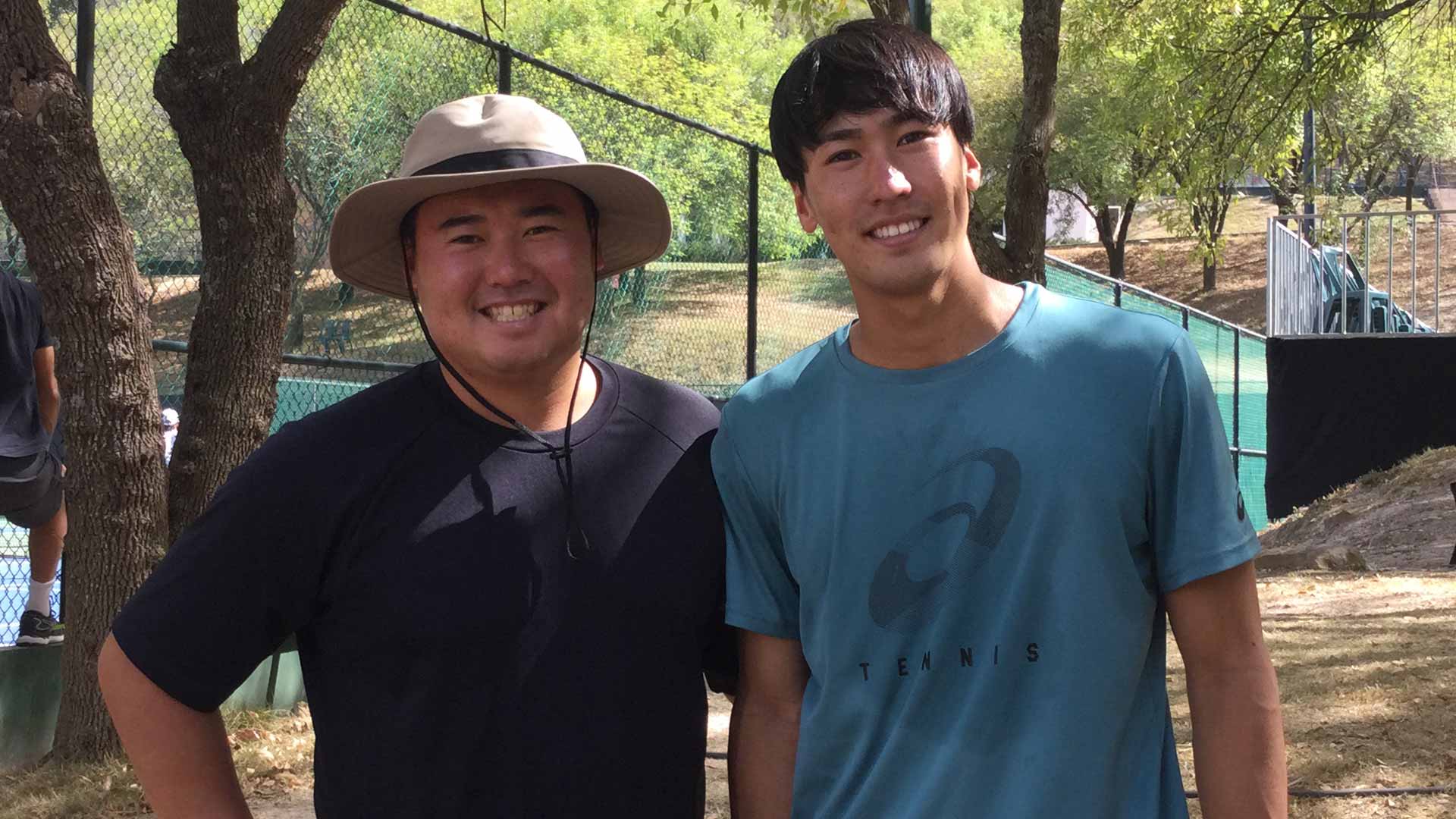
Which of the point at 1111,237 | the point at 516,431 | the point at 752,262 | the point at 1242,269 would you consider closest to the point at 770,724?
the point at 516,431

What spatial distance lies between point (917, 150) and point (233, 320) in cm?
376

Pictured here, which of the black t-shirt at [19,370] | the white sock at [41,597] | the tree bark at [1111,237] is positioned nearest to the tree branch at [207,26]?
the black t-shirt at [19,370]

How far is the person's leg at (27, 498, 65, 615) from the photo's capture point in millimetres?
6422

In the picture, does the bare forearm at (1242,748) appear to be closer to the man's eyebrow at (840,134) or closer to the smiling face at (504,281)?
the man's eyebrow at (840,134)

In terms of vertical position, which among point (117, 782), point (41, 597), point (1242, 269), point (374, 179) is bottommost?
point (117, 782)

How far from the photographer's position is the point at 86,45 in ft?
19.5

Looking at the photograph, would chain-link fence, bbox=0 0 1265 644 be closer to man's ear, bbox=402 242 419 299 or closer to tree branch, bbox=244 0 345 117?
tree branch, bbox=244 0 345 117

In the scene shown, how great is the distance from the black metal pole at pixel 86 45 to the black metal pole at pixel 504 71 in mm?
1917

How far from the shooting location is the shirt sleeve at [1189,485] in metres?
1.99


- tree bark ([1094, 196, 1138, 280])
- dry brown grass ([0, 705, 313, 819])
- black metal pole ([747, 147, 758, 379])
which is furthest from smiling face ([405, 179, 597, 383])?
tree bark ([1094, 196, 1138, 280])

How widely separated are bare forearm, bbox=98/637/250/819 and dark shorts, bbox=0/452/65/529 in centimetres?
444

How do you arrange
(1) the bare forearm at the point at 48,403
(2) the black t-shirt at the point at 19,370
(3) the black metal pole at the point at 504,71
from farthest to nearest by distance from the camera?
(3) the black metal pole at the point at 504,71
(1) the bare forearm at the point at 48,403
(2) the black t-shirt at the point at 19,370

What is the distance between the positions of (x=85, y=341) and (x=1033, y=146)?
4.32m

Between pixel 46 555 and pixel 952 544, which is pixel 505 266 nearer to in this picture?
pixel 952 544
